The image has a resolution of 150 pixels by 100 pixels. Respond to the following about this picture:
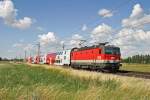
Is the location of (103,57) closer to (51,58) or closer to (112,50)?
(112,50)

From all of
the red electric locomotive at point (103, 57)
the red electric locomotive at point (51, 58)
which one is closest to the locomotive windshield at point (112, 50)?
the red electric locomotive at point (103, 57)

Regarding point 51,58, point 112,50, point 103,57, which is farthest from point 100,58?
point 51,58

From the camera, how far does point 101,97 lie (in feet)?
40.2

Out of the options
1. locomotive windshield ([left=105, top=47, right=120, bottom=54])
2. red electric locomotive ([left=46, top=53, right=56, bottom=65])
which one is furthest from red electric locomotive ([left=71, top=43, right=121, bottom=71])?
red electric locomotive ([left=46, top=53, right=56, bottom=65])

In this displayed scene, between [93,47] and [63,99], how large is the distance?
36327 millimetres

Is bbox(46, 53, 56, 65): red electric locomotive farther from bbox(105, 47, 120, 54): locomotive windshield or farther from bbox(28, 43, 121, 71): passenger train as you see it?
bbox(105, 47, 120, 54): locomotive windshield

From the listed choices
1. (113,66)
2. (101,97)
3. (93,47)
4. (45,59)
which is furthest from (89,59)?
(45,59)

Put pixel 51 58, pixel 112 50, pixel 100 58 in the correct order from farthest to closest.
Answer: pixel 51 58 → pixel 112 50 → pixel 100 58

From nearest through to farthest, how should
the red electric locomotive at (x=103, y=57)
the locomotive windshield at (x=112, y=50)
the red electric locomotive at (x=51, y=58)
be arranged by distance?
1. the red electric locomotive at (x=103, y=57)
2. the locomotive windshield at (x=112, y=50)
3. the red electric locomotive at (x=51, y=58)

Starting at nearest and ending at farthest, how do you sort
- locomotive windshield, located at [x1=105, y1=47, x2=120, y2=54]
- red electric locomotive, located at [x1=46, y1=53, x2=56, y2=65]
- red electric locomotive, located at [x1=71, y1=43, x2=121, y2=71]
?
1. red electric locomotive, located at [x1=71, y1=43, x2=121, y2=71]
2. locomotive windshield, located at [x1=105, y1=47, x2=120, y2=54]
3. red electric locomotive, located at [x1=46, y1=53, x2=56, y2=65]

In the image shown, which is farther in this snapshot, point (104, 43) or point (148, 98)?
point (104, 43)

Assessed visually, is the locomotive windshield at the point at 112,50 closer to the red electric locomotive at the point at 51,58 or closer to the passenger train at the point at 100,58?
the passenger train at the point at 100,58

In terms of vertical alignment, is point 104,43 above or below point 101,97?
above

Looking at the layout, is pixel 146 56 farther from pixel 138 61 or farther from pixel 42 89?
pixel 42 89
